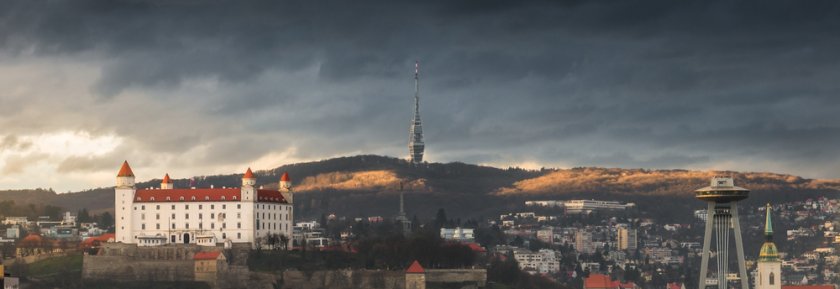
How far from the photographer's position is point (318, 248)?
139 m

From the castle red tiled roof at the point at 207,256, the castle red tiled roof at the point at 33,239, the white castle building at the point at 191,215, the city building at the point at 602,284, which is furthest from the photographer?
the city building at the point at 602,284

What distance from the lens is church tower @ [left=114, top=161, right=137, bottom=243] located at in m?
134

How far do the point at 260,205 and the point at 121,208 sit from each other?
9.68 metres

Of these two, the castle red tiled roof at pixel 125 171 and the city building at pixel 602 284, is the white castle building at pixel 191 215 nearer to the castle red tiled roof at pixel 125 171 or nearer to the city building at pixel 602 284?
the castle red tiled roof at pixel 125 171

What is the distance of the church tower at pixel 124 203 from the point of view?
13388 centimetres

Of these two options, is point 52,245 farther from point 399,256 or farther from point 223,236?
point 399,256

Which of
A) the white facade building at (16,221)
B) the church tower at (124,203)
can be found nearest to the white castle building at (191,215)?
the church tower at (124,203)

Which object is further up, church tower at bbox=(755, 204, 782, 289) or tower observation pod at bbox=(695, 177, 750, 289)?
tower observation pod at bbox=(695, 177, 750, 289)

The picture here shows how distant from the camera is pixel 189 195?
13625 centimetres

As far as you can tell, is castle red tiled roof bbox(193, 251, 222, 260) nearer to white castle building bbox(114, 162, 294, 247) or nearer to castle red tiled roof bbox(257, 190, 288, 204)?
white castle building bbox(114, 162, 294, 247)

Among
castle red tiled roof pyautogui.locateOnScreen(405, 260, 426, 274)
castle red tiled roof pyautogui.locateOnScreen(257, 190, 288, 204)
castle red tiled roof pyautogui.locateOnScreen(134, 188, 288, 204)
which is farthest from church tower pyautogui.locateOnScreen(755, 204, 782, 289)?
castle red tiled roof pyautogui.locateOnScreen(134, 188, 288, 204)

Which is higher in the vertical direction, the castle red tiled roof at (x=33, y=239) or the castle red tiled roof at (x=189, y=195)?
the castle red tiled roof at (x=189, y=195)

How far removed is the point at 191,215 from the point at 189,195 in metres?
1.71

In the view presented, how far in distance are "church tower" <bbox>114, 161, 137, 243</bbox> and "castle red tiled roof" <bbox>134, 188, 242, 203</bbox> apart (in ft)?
2.08
